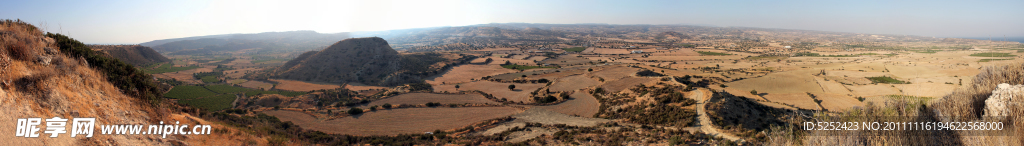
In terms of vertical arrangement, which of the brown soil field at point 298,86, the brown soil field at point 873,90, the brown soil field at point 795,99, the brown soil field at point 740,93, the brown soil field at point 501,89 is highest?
the brown soil field at point 873,90

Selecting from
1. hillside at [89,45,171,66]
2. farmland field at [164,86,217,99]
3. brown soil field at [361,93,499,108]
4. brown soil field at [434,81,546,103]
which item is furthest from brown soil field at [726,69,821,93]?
hillside at [89,45,171,66]

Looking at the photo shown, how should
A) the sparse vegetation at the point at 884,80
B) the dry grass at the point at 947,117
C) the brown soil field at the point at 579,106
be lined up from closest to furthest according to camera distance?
the dry grass at the point at 947,117
the brown soil field at the point at 579,106
the sparse vegetation at the point at 884,80

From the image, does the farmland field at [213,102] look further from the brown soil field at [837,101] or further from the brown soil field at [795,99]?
the brown soil field at [837,101]

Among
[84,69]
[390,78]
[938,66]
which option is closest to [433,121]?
[84,69]

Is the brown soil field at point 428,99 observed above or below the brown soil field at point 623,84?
below

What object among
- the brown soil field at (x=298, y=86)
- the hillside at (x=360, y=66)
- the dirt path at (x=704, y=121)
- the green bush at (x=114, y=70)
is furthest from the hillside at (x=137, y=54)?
the dirt path at (x=704, y=121)

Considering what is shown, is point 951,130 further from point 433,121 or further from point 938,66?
point 938,66
